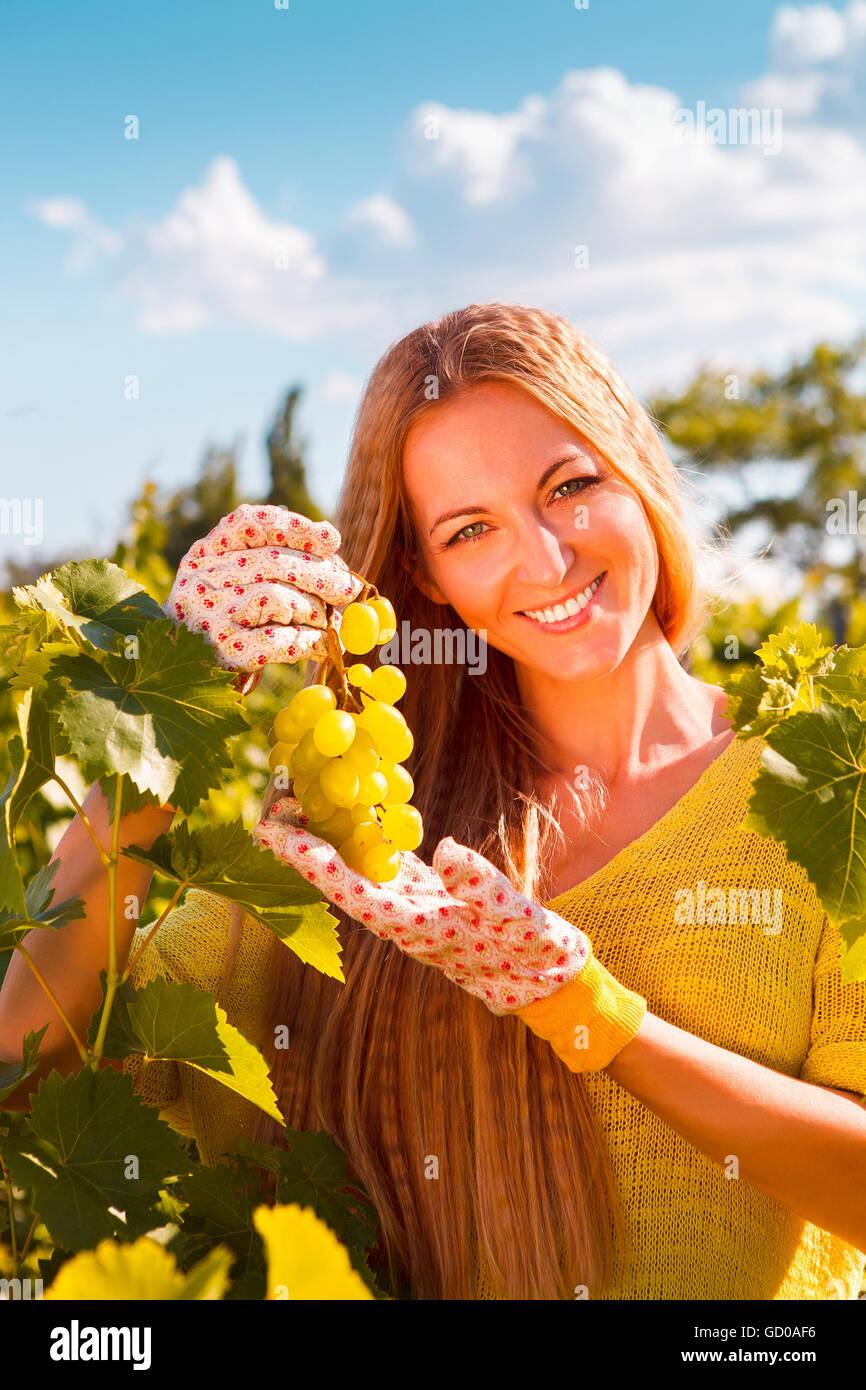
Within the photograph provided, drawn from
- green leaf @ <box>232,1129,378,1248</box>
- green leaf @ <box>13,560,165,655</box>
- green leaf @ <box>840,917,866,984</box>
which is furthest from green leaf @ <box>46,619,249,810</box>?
green leaf @ <box>840,917,866,984</box>

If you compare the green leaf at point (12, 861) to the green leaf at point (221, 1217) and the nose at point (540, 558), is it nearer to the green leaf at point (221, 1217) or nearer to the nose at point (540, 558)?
the green leaf at point (221, 1217)

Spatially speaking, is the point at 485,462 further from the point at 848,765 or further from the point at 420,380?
the point at 848,765

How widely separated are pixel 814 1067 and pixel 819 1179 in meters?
0.19

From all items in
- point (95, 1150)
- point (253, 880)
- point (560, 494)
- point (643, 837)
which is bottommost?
point (95, 1150)

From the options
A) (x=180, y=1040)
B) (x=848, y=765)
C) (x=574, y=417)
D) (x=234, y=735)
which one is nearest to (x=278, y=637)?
(x=234, y=735)

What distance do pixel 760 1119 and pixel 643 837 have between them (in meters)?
0.53

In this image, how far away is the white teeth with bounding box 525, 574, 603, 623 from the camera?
5.99ft

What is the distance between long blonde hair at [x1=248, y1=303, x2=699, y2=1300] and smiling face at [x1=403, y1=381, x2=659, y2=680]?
0.05 metres

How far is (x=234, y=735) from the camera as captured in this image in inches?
40.6

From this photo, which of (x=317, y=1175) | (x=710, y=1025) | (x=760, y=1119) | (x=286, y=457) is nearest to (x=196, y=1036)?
(x=317, y=1175)

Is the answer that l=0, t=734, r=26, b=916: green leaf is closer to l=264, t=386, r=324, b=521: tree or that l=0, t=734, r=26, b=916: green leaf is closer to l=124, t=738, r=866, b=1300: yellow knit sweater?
l=124, t=738, r=866, b=1300: yellow knit sweater

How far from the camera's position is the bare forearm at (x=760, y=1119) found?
4.60 feet

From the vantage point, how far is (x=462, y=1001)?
179 centimetres

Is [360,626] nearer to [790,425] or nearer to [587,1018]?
[587,1018]
